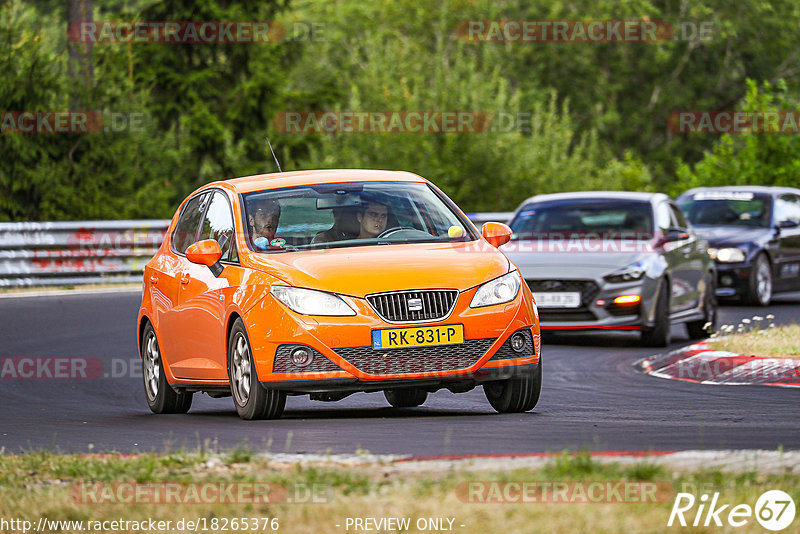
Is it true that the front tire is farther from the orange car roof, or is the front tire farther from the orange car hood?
the orange car roof

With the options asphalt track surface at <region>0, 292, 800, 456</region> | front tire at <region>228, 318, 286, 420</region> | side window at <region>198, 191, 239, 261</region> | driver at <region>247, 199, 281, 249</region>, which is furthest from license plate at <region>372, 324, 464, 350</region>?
side window at <region>198, 191, 239, 261</region>

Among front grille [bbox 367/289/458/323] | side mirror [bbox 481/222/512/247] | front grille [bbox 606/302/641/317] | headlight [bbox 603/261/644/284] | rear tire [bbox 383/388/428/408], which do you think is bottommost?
front grille [bbox 606/302/641/317]

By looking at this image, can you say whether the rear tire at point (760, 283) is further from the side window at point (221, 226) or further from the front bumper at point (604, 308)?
the side window at point (221, 226)

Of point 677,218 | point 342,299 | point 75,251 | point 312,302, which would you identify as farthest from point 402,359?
point 75,251

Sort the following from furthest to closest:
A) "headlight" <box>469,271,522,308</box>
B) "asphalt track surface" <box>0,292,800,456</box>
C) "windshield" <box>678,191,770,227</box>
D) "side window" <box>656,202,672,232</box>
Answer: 1. "windshield" <box>678,191,770,227</box>
2. "side window" <box>656,202,672,232</box>
3. "headlight" <box>469,271,522,308</box>
4. "asphalt track surface" <box>0,292,800,456</box>

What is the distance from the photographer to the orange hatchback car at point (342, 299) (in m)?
9.81

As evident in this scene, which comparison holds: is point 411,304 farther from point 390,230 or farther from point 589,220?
point 589,220

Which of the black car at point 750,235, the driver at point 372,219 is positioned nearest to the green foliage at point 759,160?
the black car at point 750,235

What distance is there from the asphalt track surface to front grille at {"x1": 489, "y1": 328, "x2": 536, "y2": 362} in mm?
391

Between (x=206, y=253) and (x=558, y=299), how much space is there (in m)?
6.97

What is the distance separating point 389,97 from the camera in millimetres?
37344

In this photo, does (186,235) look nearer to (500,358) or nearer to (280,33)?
(500,358)

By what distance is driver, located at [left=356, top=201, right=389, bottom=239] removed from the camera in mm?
10758

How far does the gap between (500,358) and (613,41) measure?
5705cm
